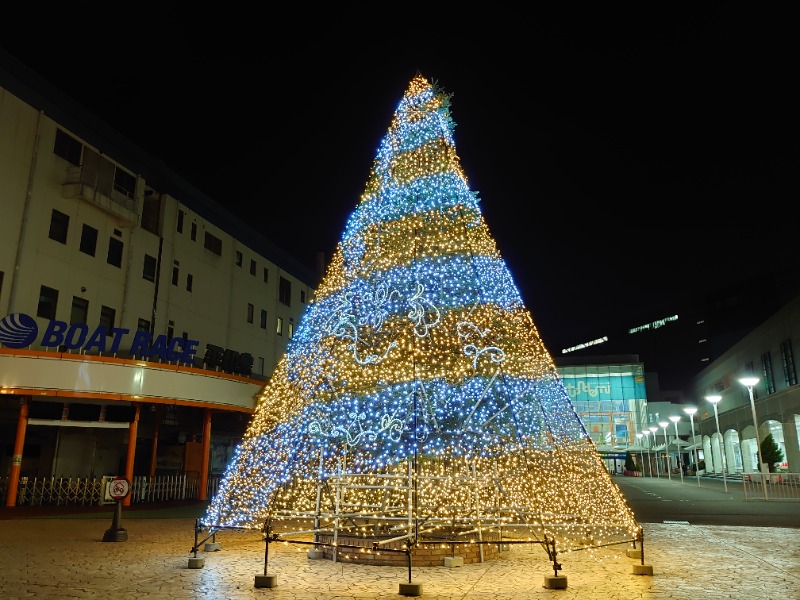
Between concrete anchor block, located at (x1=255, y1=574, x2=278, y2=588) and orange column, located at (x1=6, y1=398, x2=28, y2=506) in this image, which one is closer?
concrete anchor block, located at (x1=255, y1=574, x2=278, y2=588)

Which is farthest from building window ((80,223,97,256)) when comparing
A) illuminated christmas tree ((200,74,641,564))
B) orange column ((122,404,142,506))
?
illuminated christmas tree ((200,74,641,564))

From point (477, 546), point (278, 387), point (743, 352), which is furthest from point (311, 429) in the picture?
point (743, 352)

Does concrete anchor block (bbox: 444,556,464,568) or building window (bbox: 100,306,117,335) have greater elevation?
building window (bbox: 100,306,117,335)

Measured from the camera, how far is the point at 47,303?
20.7 meters

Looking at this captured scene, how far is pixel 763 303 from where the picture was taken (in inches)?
2943

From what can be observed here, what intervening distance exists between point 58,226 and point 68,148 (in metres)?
3.02

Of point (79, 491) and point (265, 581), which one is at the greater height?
point (79, 491)

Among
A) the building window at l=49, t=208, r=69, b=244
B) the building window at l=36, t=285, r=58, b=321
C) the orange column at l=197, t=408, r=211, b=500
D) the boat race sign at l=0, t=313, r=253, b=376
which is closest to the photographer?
the boat race sign at l=0, t=313, r=253, b=376

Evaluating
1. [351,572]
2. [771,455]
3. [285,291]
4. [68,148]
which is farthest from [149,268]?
[771,455]

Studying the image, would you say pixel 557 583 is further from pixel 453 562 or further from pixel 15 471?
pixel 15 471

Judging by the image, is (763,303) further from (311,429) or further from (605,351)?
(311,429)

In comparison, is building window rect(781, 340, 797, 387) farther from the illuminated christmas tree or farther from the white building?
the white building

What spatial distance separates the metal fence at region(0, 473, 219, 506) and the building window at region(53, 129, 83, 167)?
1133cm

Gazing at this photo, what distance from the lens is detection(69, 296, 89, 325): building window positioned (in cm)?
2161
